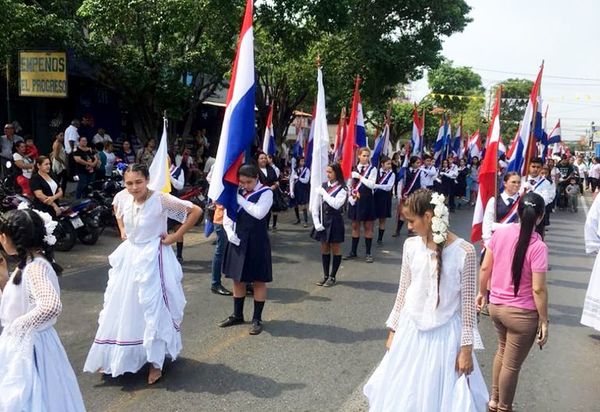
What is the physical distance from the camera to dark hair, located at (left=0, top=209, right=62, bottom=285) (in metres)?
3.01

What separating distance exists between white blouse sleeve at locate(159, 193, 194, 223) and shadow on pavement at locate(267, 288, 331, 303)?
8.32ft

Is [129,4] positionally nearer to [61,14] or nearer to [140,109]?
[61,14]

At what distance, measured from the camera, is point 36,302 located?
296cm

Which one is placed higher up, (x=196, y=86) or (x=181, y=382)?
(x=196, y=86)

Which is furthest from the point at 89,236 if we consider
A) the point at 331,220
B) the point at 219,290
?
the point at 331,220

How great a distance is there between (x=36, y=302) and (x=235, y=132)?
10.5 ft

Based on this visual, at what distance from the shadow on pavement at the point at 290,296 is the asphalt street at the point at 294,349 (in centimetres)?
1

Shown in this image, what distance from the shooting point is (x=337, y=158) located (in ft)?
42.0

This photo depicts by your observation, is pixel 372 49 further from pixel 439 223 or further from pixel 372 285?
pixel 439 223

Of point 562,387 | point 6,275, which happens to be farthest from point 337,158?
point 6,275

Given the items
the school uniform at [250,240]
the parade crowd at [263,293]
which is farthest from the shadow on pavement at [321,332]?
the school uniform at [250,240]

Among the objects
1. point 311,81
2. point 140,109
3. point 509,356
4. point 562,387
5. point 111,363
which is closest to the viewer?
point 509,356

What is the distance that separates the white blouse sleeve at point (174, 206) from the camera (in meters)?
4.82

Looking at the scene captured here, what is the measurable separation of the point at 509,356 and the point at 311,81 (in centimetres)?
1589
